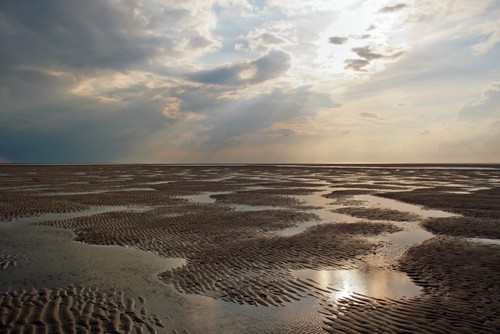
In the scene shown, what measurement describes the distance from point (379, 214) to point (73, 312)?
1984 centimetres

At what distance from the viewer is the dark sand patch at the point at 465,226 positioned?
1719cm

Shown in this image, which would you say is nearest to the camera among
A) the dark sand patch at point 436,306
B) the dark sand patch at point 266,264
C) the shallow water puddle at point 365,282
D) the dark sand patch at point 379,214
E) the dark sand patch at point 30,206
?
the dark sand patch at point 436,306

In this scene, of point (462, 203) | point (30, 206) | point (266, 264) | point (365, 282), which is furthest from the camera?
point (462, 203)

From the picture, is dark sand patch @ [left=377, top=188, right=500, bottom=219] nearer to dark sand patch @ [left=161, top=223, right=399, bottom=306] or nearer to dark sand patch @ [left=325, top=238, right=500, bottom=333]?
dark sand patch @ [left=161, top=223, right=399, bottom=306]

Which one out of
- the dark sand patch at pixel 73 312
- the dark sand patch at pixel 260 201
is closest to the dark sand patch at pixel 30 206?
the dark sand patch at pixel 260 201

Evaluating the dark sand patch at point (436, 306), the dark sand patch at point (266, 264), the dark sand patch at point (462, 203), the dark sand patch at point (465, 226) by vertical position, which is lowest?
the dark sand patch at point (266, 264)

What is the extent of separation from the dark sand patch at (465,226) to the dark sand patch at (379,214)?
144 centimetres

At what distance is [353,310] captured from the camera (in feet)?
27.5

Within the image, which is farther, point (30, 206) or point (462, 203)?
point (462, 203)

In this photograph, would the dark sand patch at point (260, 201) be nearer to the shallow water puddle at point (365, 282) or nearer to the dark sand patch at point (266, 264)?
the dark sand patch at point (266, 264)

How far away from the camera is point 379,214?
23.2m

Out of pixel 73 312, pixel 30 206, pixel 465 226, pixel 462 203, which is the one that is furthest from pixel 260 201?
pixel 73 312

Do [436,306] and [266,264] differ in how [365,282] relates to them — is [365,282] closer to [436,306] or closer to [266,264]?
[436,306]

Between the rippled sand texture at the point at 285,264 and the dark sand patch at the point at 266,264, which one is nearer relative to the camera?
the rippled sand texture at the point at 285,264
